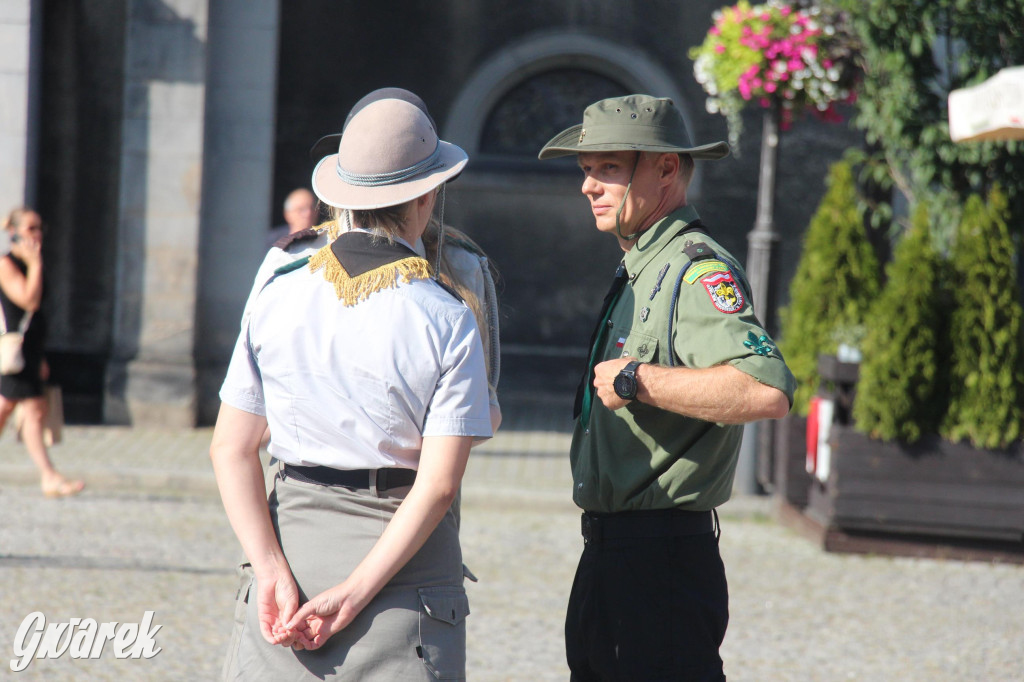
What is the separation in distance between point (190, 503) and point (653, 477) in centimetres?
550

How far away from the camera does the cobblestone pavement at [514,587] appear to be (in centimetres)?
463

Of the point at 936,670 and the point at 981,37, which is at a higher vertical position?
the point at 981,37

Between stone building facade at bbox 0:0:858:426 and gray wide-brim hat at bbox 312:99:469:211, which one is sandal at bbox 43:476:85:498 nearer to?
stone building facade at bbox 0:0:858:426

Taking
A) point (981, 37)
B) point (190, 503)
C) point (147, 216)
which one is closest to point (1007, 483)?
point (981, 37)

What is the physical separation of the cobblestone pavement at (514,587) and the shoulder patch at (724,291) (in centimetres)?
241

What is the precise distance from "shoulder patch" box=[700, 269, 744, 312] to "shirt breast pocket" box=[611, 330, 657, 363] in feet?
0.60

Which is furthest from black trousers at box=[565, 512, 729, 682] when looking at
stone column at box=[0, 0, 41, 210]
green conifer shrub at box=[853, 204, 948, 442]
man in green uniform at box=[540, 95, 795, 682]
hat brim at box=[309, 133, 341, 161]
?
stone column at box=[0, 0, 41, 210]

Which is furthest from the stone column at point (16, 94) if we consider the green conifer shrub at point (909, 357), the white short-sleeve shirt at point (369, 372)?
the white short-sleeve shirt at point (369, 372)

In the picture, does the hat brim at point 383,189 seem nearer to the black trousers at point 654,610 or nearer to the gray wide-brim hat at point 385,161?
the gray wide-brim hat at point 385,161

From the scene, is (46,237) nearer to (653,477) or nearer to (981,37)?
(981,37)

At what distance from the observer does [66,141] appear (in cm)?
1043

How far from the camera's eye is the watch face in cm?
239

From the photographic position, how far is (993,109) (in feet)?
15.8

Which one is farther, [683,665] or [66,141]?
[66,141]
